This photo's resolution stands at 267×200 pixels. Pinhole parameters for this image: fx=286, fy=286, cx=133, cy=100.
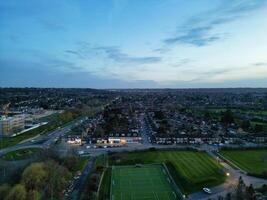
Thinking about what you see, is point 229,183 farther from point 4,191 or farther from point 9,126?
point 9,126

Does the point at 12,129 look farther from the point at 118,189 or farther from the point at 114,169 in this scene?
the point at 118,189

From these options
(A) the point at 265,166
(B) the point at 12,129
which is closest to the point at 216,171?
(A) the point at 265,166

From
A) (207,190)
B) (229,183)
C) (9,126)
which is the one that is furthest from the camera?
(9,126)

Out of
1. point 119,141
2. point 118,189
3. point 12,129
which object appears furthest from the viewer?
point 12,129

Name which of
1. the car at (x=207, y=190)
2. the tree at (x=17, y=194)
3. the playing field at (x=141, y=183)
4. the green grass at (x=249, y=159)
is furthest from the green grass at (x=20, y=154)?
the green grass at (x=249, y=159)

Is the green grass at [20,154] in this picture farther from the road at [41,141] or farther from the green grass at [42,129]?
the green grass at [42,129]

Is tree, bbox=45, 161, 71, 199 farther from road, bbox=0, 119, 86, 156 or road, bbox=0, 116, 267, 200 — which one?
road, bbox=0, 119, 86, 156

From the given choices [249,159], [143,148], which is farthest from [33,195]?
[249,159]

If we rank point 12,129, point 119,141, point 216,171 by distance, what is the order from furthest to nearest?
point 12,129 < point 119,141 < point 216,171
